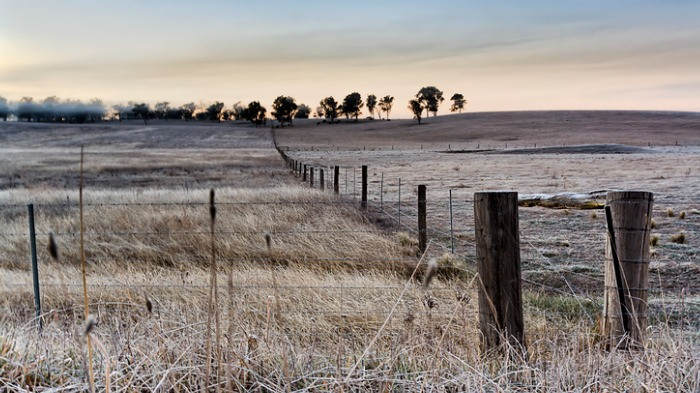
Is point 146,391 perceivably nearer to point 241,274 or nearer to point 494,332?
point 494,332

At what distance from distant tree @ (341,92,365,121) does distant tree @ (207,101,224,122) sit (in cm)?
4533

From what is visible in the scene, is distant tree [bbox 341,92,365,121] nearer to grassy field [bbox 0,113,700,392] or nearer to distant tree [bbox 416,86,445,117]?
distant tree [bbox 416,86,445,117]

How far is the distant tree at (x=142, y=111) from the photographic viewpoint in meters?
168

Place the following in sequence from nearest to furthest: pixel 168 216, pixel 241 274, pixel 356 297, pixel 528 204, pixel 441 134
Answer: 1. pixel 356 297
2. pixel 241 274
3. pixel 168 216
4. pixel 528 204
5. pixel 441 134

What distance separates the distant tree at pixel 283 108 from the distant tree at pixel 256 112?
12.5ft

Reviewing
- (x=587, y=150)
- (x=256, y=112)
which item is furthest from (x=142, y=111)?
(x=587, y=150)

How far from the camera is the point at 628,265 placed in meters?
4.17

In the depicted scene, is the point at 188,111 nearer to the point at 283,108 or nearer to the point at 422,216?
the point at 283,108

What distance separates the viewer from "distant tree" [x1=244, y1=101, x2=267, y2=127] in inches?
5441

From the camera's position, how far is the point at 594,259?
A: 10.4 meters

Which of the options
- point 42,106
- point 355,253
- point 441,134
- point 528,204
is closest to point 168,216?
point 355,253

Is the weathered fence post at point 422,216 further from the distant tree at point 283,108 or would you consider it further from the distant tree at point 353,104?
the distant tree at point 353,104

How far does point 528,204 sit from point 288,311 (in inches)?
487

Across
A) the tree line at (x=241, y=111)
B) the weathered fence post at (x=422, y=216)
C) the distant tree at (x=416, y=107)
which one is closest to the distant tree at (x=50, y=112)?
the tree line at (x=241, y=111)
